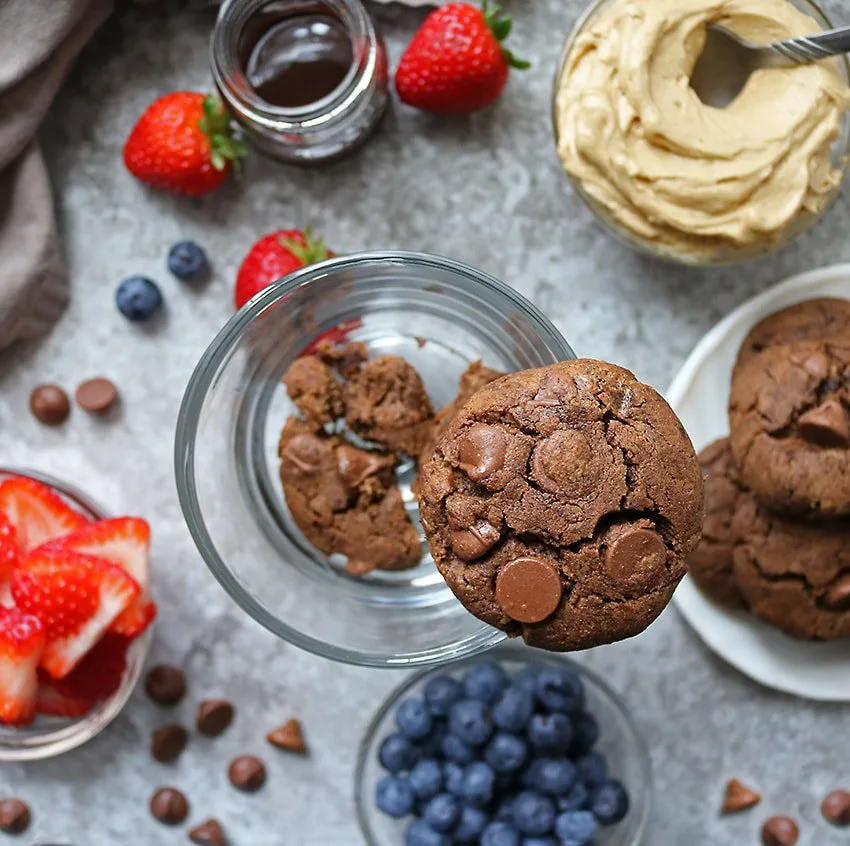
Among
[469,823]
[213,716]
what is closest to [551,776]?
[469,823]

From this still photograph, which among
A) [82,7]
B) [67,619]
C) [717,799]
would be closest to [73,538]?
[67,619]

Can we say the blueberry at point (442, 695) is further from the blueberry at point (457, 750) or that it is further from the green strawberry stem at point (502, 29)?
the green strawberry stem at point (502, 29)

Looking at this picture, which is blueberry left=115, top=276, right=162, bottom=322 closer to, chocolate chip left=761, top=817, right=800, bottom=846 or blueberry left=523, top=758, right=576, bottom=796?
blueberry left=523, top=758, right=576, bottom=796

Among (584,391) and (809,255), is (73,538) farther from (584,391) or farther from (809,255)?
(809,255)

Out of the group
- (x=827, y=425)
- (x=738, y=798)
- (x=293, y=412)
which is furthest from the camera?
(x=738, y=798)

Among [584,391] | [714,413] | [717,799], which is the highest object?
[584,391]

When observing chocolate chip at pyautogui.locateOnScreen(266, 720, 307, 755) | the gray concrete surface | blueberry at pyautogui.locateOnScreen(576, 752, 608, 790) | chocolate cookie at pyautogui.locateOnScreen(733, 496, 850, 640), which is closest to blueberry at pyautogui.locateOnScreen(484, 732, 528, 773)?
blueberry at pyautogui.locateOnScreen(576, 752, 608, 790)

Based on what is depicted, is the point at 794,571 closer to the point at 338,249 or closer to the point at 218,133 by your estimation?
the point at 338,249

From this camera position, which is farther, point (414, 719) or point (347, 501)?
point (414, 719)
